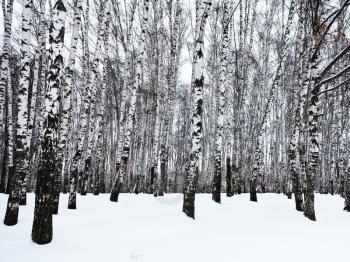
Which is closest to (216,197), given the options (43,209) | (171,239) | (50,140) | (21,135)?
(171,239)

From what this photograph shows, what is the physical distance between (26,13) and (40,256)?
5266 millimetres

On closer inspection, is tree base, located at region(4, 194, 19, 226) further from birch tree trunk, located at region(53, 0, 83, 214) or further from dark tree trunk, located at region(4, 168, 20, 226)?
birch tree trunk, located at region(53, 0, 83, 214)

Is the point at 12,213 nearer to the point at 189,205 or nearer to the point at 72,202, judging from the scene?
the point at 72,202

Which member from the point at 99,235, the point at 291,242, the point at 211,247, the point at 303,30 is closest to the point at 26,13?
the point at 99,235

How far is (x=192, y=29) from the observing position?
64.4ft

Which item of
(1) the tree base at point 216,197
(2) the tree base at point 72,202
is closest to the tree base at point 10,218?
(2) the tree base at point 72,202

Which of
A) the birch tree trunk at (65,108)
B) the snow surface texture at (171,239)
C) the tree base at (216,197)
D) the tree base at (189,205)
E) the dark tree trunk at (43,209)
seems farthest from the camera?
the tree base at (216,197)

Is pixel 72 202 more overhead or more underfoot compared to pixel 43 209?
more underfoot

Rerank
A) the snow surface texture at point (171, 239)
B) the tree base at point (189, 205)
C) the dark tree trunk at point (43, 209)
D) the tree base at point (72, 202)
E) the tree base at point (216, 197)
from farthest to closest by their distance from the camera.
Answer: the tree base at point (216, 197) → the tree base at point (72, 202) → the tree base at point (189, 205) → the dark tree trunk at point (43, 209) → the snow surface texture at point (171, 239)

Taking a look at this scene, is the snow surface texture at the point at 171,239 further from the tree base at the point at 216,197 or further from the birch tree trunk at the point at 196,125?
the tree base at the point at 216,197

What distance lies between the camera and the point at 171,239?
562 centimetres

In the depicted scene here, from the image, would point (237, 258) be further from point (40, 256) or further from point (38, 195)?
point (38, 195)

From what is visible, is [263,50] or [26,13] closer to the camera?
[26,13]

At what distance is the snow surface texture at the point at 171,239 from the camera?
4602 mm
